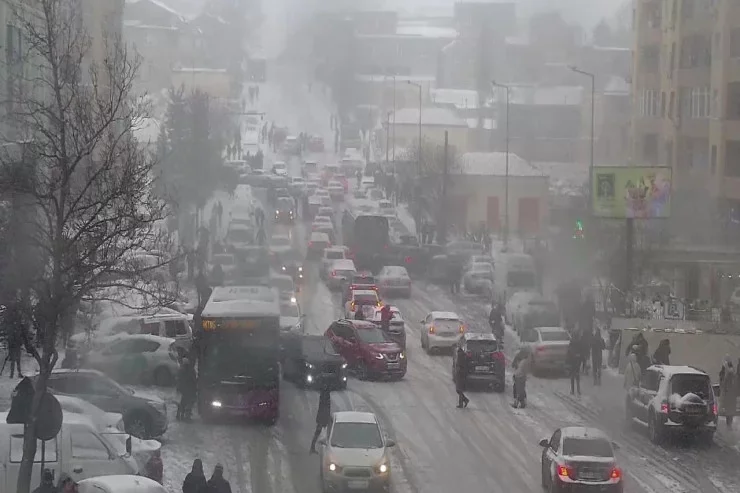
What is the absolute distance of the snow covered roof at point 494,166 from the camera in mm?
57562

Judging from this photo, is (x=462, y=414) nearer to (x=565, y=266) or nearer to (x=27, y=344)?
(x=27, y=344)

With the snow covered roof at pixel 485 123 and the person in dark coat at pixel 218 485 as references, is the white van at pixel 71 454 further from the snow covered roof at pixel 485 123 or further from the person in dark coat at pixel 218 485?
the snow covered roof at pixel 485 123

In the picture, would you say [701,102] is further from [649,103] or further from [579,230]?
[579,230]

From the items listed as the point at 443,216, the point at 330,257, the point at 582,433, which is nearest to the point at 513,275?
the point at 330,257

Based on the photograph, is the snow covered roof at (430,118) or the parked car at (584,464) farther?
the snow covered roof at (430,118)

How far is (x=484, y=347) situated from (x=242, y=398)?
571 cm

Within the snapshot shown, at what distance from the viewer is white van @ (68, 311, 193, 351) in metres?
23.5

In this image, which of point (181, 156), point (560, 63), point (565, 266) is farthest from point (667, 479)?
point (560, 63)

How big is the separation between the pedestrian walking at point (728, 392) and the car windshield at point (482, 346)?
4.62 meters

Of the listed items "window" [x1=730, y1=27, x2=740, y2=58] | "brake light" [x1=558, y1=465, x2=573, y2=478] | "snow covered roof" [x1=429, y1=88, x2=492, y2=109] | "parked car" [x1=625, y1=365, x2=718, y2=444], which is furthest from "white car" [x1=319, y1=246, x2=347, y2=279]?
"snow covered roof" [x1=429, y1=88, x2=492, y2=109]

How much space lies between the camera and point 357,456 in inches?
605

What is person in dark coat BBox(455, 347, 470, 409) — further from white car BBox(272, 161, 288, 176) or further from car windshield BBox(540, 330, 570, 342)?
white car BBox(272, 161, 288, 176)

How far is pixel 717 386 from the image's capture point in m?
22.5

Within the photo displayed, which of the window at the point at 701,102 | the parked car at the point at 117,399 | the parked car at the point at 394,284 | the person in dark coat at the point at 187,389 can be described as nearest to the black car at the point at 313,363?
the person in dark coat at the point at 187,389
